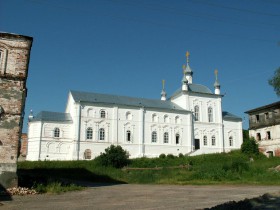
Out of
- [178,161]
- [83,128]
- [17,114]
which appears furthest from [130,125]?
[17,114]

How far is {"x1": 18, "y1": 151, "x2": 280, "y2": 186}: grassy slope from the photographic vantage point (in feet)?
73.6

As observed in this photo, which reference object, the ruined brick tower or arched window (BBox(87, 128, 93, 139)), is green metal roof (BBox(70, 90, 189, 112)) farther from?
the ruined brick tower

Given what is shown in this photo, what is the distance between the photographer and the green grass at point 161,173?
21.7 metres

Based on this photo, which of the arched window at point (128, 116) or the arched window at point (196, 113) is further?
the arched window at point (196, 113)

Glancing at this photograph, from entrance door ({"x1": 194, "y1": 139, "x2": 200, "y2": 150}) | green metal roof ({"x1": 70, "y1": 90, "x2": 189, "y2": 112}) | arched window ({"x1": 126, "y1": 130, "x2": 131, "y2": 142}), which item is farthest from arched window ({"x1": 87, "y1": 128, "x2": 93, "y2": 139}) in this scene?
entrance door ({"x1": 194, "y1": 139, "x2": 200, "y2": 150})

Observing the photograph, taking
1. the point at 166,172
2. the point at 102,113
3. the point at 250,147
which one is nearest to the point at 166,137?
the point at 102,113

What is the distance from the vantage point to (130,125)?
45969 mm

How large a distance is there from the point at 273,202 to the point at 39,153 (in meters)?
35.2

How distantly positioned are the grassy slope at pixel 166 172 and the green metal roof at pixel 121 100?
10.4 metres

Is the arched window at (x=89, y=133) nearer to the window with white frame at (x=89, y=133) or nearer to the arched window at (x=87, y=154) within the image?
the window with white frame at (x=89, y=133)

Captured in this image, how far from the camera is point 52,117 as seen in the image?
4266 centimetres

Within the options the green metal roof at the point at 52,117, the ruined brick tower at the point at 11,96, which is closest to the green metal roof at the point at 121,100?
the green metal roof at the point at 52,117

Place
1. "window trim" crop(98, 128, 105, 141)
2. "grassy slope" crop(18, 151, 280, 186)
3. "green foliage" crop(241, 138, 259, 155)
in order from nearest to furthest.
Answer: "grassy slope" crop(18, 151, 280, 186)
"green foliage" crop(241, 138, 259, 155)
"window trim" crop(98, 128, 105, 141)

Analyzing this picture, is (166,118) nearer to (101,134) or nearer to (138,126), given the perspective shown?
(138,126)
